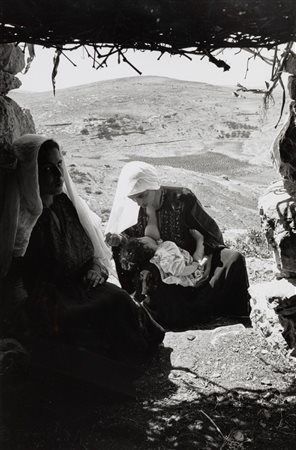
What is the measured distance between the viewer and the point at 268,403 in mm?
3785

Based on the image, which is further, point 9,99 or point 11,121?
point 9,99

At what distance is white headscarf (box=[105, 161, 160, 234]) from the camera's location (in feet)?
17.1

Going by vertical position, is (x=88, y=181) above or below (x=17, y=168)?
below

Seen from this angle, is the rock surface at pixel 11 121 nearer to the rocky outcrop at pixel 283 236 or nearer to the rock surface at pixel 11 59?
the rock surface at pixel 11 59

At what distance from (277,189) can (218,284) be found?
1.49m

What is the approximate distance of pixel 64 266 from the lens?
4.03 metres

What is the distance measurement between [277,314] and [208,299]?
3.94ft

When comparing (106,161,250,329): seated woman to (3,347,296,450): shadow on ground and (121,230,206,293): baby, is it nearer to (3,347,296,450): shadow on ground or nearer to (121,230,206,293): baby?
(121,230,206,293): baby

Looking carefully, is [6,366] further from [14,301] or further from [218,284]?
[218,284]

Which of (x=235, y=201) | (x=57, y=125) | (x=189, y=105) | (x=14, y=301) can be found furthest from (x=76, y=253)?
(x=189, y=105)

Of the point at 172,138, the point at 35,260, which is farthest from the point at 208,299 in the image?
the point at 172,138

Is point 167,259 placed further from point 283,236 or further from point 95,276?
point 283,236

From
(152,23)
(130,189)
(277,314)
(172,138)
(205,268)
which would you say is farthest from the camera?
(172,138)

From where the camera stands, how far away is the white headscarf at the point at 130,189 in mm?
5211
